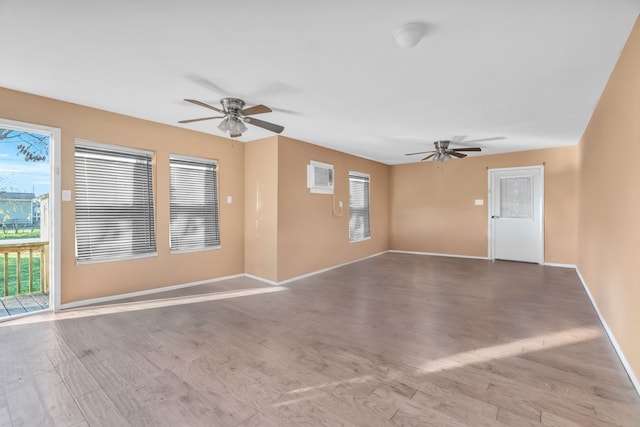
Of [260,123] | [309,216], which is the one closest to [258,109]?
[260,123]

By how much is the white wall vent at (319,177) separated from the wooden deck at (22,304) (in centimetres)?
396

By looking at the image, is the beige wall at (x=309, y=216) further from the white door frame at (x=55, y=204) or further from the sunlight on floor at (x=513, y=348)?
the sunlight on floor at (x=513, y=348)

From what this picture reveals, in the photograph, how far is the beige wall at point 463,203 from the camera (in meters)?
5.88

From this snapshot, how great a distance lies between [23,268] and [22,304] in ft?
3.79

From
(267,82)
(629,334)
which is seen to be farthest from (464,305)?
(267,82)

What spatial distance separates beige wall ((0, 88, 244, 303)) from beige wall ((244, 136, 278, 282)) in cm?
15

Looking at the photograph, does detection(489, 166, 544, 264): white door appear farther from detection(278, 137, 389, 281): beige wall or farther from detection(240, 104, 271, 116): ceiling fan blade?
detection(240, 104, 271, 116): ceiling fan blade

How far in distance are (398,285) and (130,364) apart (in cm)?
359

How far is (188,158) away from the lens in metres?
4.68

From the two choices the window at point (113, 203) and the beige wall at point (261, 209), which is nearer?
the window at point (113, 203)

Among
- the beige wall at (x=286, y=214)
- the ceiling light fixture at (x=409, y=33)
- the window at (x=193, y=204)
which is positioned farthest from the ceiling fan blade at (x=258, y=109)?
the window at (x=193, y=204)

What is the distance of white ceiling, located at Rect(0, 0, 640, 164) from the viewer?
184cm

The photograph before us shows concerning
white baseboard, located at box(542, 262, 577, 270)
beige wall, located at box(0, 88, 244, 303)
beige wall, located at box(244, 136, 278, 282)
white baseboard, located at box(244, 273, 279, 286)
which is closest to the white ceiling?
beige wall, located at box(0, 88, 244, 303)

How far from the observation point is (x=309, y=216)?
5461 mm
